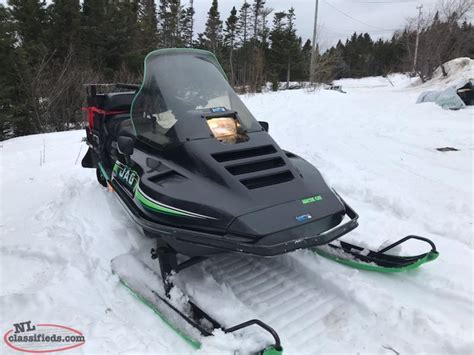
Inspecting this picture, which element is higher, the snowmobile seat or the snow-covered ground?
the snowmobile seat

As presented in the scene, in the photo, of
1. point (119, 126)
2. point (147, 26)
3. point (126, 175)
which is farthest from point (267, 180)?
point (147, 26)

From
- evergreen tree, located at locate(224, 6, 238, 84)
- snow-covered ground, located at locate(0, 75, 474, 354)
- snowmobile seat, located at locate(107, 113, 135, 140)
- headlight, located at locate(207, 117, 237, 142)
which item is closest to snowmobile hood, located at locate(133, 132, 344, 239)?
headlight, located at locate(207, 117, 237, 142)

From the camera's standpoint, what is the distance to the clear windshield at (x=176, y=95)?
2.78m

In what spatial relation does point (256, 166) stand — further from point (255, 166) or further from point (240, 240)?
point (240, 240)

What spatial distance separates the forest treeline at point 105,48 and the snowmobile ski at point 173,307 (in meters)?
11.6

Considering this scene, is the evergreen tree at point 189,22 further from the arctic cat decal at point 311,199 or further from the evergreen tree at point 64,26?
the arctic cat decal at point 311,199

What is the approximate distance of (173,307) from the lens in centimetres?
215

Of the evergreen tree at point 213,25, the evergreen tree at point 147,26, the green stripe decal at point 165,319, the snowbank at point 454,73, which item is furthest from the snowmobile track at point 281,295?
the evergreen tree at point 213,25

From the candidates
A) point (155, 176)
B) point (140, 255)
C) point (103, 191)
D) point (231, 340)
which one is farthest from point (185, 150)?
point (103, 191)

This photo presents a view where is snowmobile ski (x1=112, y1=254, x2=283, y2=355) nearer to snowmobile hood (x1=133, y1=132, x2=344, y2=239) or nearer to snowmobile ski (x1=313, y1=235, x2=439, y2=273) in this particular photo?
snowmobile hood (x1=133, y1=132, x2=344, y2=239)

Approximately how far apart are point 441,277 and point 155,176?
214 centimetres

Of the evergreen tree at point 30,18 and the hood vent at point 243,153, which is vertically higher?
the evergreen tree at point 30,18

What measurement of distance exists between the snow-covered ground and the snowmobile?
0.53ft

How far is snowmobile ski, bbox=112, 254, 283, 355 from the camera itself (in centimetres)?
187
